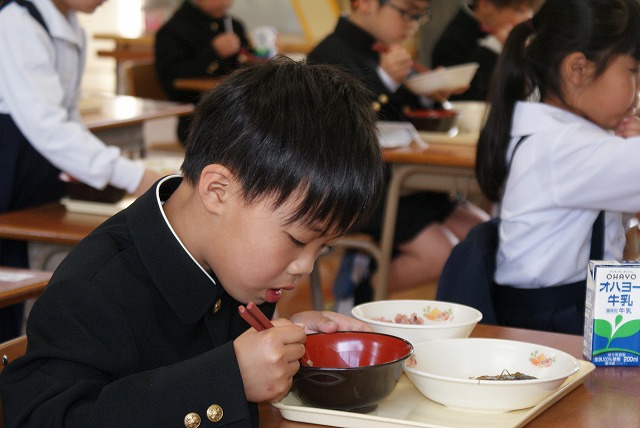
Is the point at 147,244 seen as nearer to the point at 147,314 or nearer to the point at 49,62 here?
the point at 147,314

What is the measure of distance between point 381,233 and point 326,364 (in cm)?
191

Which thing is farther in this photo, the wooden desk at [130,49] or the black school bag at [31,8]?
the wooden desk at [130,49]

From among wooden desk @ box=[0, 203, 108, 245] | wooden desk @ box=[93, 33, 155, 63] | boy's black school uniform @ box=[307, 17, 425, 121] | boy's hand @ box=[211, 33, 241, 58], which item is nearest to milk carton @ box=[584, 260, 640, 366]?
wooden desk @ box=[0, 203, 108, 245]

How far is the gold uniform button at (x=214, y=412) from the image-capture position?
94 cm

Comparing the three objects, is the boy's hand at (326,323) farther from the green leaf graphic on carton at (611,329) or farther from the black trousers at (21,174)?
the black trousers at (21,174)

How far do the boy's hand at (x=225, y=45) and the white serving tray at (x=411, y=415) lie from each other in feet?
13.5

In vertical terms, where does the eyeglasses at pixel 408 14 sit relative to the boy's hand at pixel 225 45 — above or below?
above

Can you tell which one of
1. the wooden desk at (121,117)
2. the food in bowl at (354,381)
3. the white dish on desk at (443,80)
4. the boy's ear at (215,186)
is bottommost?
the wooden desk at (121,117)

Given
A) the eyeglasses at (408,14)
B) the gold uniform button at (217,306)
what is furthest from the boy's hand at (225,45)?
the gold uniform button at (217,306)

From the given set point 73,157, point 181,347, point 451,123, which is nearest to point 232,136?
point 181,347

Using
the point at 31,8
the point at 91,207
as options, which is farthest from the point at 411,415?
the point at 31,8

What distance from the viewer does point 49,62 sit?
2.30 m

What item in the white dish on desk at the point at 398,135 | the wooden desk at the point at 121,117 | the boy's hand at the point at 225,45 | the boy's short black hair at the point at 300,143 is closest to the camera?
the boy's short black hair at the point at 300,143

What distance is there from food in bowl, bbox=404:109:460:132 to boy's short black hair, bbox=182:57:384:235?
2.04m
